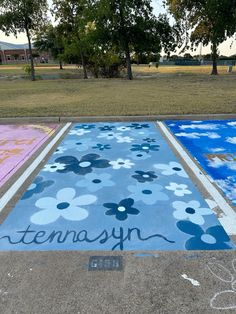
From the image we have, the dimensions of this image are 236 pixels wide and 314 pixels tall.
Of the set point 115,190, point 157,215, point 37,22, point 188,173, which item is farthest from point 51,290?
point 37,22

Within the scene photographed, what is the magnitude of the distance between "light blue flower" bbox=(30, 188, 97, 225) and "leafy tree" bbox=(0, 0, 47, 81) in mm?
22602

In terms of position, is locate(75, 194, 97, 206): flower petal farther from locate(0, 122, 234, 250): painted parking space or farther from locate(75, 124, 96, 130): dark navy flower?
locate(75, 124, 96, 130): dark navy flower

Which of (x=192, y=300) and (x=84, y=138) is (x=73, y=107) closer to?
(x=84, y=138)

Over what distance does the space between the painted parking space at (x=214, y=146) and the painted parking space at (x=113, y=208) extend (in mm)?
492

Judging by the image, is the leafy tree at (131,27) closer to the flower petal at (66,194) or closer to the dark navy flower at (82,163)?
the dark navy flower at (82,163)

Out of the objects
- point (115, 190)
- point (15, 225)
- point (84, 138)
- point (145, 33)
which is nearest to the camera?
point (15, 225)

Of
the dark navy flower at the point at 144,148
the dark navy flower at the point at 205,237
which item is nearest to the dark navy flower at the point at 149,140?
the dark navy flower at the point at 144,148

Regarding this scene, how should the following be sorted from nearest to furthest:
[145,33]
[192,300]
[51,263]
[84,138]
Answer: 1. [192,300]
2. [51,263]
3. [84,138]
4. [145,33]

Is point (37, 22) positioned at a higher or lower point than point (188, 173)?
higher

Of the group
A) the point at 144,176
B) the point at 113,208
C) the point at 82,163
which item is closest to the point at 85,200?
the point at 113,208

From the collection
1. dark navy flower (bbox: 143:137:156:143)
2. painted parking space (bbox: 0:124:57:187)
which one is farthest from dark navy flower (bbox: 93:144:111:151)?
painted parking space (bbox: 0:124:57:187)

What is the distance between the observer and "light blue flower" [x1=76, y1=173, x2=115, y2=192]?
14.5ft

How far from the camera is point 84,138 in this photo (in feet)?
23.1

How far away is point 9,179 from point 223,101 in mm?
8689
